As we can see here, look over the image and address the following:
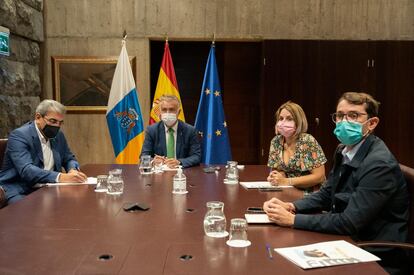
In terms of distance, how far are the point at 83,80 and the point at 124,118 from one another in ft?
3.66

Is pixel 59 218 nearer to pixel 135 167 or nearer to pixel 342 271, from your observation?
pixel 342 271

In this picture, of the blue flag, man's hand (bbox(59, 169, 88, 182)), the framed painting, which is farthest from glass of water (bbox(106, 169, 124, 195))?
the framed painting

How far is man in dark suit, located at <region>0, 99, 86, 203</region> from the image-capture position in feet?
9.50

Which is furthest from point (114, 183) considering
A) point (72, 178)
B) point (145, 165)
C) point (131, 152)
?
point (131, 152)

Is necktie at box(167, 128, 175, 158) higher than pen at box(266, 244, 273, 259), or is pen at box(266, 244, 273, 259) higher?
necktie at box(167, 128, 175, 158)

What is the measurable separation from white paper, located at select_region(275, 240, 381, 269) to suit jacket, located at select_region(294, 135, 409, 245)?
0.18 metres

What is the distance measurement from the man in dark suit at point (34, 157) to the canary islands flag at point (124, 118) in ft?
5.86

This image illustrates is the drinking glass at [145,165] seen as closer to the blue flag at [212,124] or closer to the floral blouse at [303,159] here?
the floral blouse at [303,159]

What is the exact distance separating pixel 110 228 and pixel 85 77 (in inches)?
173

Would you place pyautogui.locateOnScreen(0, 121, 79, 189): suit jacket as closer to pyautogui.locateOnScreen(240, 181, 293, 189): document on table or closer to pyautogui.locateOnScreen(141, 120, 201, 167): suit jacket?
pyautogui.locateOnScreen(141, 120, 201, 167): suit jacket

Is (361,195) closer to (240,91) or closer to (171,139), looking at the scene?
(171,139)

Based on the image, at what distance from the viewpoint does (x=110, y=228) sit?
73.0 inches

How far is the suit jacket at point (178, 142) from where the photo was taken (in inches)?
152

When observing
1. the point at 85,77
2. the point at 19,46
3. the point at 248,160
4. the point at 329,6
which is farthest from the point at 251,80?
the point at 19,46
